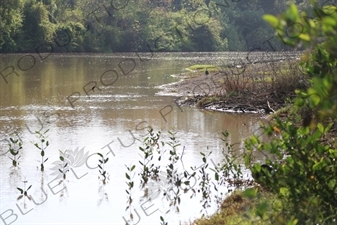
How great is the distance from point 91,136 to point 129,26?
1805 inches

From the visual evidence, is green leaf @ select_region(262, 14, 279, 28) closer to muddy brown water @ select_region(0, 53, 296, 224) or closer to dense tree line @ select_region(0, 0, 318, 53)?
muddy brown water @ select_region(0, 53, 296, 224)

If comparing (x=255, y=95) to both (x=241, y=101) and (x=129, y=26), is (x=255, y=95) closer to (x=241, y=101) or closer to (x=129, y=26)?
(x=241, y=101)

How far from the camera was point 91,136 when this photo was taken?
431 inches

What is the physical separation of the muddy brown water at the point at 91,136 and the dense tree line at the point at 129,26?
75.1ft

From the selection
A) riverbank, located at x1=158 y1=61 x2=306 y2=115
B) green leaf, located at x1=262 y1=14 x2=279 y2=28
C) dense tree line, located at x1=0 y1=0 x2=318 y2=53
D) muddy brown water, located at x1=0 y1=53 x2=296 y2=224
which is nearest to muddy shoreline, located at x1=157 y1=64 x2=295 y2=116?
riverbank, located at x1=158 y1=61 x2=306 y2=115

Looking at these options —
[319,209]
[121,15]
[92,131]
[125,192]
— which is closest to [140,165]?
[125,192]

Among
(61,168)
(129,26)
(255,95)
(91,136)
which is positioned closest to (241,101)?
(255,95)

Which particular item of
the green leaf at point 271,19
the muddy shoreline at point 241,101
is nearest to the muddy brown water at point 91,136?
the muddy shoreline at point 241,101

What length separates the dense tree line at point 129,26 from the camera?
148 feet

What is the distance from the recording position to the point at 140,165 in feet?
27.7

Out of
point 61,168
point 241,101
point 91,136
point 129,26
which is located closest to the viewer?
point 61,168

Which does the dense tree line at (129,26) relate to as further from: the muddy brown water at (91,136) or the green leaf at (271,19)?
the green leaf at (271,19)

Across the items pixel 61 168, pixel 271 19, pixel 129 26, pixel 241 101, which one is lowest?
pixel 61 168

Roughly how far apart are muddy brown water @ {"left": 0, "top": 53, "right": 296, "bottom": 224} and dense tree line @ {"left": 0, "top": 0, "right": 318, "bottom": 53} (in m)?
22.9
